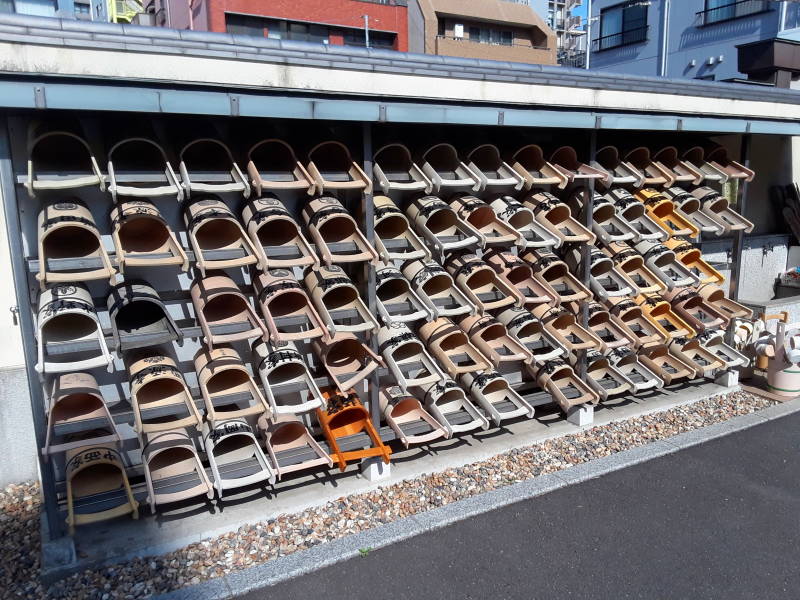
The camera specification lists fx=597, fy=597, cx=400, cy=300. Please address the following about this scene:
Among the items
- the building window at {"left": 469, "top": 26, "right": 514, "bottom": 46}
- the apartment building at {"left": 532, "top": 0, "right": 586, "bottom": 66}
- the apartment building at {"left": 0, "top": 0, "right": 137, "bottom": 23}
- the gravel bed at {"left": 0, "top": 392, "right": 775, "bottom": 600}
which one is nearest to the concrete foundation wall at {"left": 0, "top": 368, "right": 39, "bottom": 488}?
the gravel bed at {"left": 0, "top": 392, "right": 775, "bottom": 600}

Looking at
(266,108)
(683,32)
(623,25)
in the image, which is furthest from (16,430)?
(623,25)

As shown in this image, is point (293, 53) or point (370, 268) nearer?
point (293, 53)

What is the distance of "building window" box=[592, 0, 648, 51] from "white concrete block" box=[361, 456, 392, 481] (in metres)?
23.8

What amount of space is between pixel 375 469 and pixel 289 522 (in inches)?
32.7

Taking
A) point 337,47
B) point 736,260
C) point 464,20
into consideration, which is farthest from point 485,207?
point 464,20

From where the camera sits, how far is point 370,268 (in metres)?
4.79

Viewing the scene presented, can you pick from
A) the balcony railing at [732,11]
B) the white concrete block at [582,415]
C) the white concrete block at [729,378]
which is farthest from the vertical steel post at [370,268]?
the balcony railing at [732,11]

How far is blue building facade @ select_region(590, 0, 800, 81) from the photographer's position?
1973 cm

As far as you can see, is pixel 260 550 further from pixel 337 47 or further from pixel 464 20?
pixel 464 20

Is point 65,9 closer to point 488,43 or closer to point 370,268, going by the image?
point 370,268

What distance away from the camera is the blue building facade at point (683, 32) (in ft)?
64.7

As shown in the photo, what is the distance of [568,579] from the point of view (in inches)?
150

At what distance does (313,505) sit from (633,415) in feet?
11.5

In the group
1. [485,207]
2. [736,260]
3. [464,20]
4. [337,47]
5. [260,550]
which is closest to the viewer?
[260,550]
